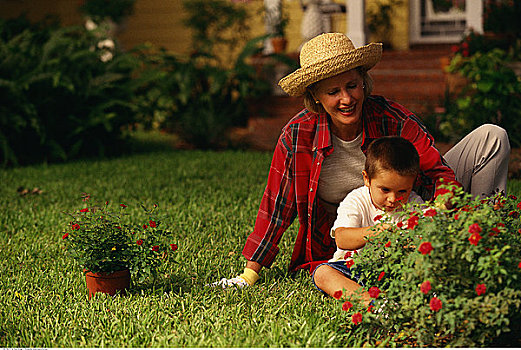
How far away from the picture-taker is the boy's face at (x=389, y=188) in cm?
296

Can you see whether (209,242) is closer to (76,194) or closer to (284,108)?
(76,194)

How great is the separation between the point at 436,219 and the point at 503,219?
46cm

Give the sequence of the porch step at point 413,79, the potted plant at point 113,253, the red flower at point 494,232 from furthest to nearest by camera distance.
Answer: the porch step at point 413,79
the potted plant at point 113,253
the red flower at point 494,232

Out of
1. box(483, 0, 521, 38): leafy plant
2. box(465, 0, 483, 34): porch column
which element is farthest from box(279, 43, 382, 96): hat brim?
box(465, 0, 483, 34): porch column

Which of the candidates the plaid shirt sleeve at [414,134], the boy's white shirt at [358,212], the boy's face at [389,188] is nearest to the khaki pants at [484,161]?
the plaid shirt sleeve at [414,134]

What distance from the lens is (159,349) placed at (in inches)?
102

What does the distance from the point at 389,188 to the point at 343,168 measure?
549 millimetres

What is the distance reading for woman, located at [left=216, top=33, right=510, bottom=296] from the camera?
3.27 m

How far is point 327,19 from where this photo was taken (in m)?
12.0

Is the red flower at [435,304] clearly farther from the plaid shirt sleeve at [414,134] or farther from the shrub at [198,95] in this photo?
the shrub at [198,95]

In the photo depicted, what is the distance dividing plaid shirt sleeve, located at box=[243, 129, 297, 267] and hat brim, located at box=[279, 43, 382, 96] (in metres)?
0.36

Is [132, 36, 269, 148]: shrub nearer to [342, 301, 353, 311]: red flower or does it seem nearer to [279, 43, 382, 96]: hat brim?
[279, 43, 382, 96]: hat brim

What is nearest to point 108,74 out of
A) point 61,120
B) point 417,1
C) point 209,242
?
point 61,120

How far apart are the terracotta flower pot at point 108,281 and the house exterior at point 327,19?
730 centimetres
